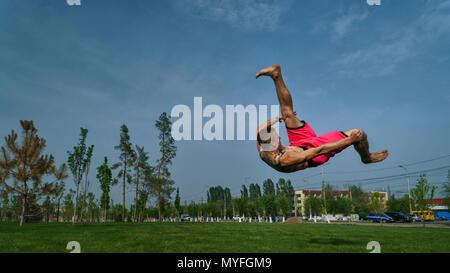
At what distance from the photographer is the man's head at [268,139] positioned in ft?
17.1

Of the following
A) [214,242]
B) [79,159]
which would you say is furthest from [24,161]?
[214,242]

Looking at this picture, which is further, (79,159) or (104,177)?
(104,177)

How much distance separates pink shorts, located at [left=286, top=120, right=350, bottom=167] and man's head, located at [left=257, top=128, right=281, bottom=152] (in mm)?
322

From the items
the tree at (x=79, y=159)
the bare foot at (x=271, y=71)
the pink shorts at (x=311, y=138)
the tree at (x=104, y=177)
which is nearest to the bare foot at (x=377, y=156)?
the pink shorts at (x=311, y=138)

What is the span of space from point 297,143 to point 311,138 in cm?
27

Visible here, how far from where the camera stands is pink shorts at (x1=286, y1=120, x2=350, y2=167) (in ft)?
16.4

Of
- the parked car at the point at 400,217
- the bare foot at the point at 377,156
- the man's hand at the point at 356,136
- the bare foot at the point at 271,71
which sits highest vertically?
the bare foot at the point at 271,71

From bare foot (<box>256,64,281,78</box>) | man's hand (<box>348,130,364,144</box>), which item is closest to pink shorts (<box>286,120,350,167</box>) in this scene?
man's hand (<box>348,130,364,144</box>)

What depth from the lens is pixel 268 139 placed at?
5.24 meters

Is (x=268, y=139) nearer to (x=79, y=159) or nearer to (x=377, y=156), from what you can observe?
(x=377, y=156)

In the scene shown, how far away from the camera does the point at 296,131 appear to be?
533cm

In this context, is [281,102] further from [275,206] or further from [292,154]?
[275,206]

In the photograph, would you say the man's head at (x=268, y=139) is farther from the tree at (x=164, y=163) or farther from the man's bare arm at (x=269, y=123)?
the tree at (x=164, y=163)
